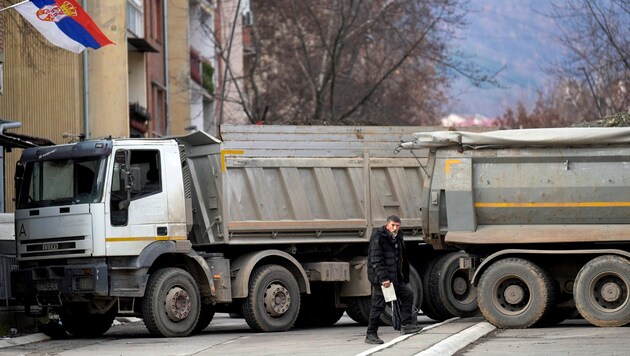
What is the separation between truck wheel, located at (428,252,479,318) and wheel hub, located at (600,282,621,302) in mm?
3713

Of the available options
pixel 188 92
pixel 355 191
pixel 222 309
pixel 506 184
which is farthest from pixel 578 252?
pixel 188 92

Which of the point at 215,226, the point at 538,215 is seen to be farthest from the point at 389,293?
the point at 215,226

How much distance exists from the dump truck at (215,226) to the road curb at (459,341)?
3.44 metres

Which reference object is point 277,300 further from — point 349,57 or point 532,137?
point 349,57

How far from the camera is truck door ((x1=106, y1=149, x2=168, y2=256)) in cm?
2103

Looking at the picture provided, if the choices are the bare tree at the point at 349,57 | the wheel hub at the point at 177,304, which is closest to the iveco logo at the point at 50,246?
the wheel hub at the point at 177,304

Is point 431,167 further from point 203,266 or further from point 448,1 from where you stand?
point 448,1

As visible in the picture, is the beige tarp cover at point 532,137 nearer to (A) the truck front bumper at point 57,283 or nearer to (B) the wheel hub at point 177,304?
(B) the wheel hub at point 177,304

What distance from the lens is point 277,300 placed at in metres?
22.6

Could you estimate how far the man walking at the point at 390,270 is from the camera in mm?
18734

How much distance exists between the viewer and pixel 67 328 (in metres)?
22.8

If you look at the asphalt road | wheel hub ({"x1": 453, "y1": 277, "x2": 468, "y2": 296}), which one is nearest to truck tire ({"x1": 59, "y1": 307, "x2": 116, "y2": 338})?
the asphalt road

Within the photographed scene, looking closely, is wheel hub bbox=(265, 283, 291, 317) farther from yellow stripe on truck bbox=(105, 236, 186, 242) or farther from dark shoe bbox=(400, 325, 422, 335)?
dark shoe bbox=(400, 325, 422, 335)

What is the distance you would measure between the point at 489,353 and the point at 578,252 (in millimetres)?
4670
